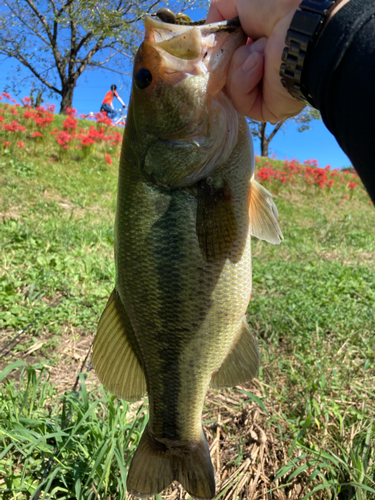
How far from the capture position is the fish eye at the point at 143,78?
1402mm

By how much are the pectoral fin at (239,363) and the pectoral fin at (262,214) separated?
0.42m

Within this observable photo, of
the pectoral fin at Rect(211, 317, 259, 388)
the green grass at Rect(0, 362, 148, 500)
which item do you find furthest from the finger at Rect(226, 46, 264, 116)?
the green grass at Rect(0, 362, 148, 500)

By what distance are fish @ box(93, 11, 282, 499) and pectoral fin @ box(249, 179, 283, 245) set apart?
0.02m

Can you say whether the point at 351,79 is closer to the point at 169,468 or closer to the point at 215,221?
the point at 215,221

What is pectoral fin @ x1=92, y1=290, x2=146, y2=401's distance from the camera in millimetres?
1581

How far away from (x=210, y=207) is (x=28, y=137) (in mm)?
8784

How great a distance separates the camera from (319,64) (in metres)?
1.00

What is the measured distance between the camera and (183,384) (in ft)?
5.09

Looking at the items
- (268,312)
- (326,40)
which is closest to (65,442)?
(326,40)

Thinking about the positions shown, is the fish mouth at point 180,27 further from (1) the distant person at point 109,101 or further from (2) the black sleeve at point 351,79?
(1) the distant person at point 109,101

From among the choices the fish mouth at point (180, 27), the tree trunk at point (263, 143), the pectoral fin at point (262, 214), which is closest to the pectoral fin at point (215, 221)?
the pectoral fin at point (262, 214)

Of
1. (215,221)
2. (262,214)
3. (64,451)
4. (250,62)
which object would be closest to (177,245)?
(215,221)

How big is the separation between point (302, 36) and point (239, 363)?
4.31ft

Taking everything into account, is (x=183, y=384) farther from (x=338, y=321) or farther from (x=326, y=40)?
(x=338, y=321)
